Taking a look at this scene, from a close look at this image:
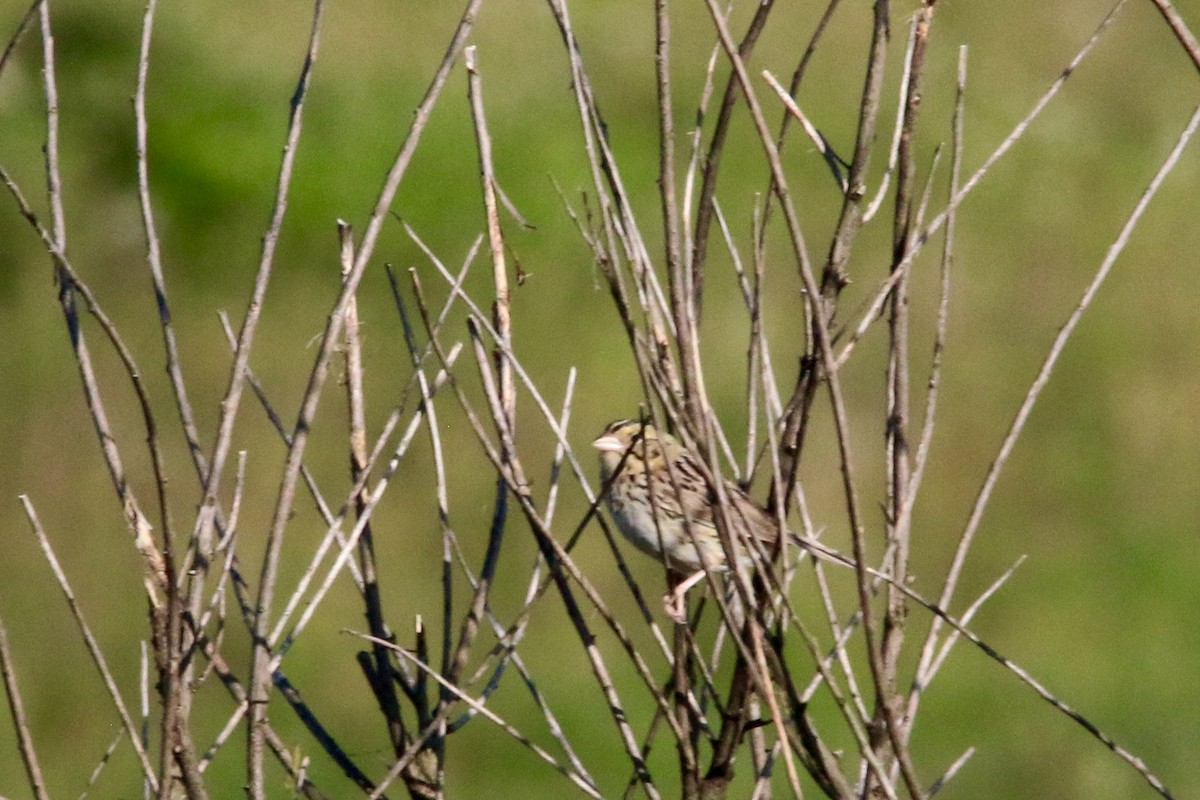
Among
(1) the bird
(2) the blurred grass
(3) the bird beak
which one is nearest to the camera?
(1) the bird

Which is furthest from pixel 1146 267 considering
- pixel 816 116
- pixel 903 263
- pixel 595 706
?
pixel 903 263

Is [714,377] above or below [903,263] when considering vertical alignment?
below

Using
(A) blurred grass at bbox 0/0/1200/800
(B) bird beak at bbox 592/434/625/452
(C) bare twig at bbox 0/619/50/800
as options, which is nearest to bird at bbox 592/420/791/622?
(B) bird beak at bbox 592/434/625/452

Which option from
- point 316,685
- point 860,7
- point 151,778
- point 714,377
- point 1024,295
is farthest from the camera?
point 860,7

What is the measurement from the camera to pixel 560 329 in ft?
31.8

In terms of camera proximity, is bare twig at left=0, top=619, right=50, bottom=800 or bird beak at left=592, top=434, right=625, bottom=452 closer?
bare twig at left=0, top=619, right=50, bottom=800

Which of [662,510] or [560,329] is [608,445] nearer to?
[662,510]

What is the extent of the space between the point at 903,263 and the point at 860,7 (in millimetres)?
9068

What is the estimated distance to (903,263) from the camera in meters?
2.85

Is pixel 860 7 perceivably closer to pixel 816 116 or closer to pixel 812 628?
pixel 816 116

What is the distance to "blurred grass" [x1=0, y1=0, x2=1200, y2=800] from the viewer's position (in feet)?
27.9

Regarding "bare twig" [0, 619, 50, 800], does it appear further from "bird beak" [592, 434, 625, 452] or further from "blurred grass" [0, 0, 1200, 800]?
"blurred grass" [0, 0, 1200, 800]

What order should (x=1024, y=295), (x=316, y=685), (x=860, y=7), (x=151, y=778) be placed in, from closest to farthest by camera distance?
(x=151, y=778) < (x=316, y=685) < (x=1024, y=295) < (x=860, y=7)

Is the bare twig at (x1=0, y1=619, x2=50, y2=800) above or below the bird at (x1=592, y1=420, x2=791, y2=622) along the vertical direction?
above
